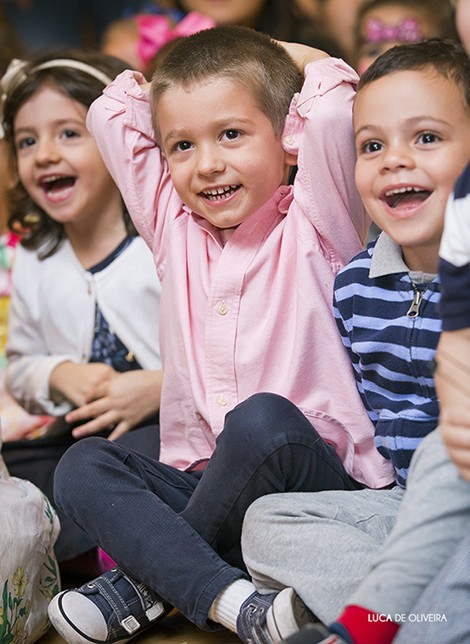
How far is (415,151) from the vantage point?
1173 millimetres

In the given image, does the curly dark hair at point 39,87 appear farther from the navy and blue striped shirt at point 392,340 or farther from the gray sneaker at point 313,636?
the gray sneaker at point 313,636

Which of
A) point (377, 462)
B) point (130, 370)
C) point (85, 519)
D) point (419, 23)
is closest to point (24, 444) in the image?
point (130, 370)

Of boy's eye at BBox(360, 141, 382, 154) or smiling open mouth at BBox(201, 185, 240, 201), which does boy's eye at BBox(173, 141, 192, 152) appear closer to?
smiling open mouth at BBox(201, 185, 240, 201)

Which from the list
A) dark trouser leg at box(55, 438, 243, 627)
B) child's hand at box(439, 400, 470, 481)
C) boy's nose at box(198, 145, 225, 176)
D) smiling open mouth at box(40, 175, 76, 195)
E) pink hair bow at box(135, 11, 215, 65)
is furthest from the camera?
pink hair bow at box(135, 11, 215, 65)

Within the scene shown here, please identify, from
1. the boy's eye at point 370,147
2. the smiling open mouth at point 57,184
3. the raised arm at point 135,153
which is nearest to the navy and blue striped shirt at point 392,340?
the boy's eye at point 370,147

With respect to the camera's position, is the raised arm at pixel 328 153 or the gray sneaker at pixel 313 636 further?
the raised arm at pixel 328 153

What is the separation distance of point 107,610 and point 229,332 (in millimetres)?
396

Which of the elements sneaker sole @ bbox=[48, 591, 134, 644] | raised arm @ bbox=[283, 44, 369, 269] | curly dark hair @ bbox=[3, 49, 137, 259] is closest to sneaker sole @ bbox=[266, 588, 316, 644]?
sneaker sole @ bbox=[48, 591, 134, 644]

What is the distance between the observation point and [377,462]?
1.29 m

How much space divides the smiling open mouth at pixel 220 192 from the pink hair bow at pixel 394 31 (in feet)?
5.43

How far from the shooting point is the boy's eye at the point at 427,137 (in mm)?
1170

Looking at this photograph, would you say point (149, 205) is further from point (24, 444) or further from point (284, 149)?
point (24, 444)

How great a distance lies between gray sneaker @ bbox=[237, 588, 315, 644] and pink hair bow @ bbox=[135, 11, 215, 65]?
1.95 meters

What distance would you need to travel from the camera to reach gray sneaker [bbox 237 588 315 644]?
3.68 feet
